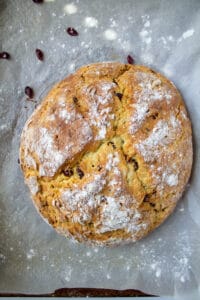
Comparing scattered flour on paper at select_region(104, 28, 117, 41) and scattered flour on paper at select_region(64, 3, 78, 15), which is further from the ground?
scattered flour on paper at select_region(64, 3, 78, 15)

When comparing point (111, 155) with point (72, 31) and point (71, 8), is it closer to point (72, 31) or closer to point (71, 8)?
point (72, 31)

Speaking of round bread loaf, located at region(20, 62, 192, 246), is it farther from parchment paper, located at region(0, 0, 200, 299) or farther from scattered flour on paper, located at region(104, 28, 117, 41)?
scattered flour on paper, located at region(104, 28, 117, 41)

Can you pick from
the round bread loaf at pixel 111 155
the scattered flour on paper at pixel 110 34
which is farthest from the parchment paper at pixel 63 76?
the round bread loaf at pixel 111 155

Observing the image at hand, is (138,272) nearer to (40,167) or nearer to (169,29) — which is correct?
(40,167)

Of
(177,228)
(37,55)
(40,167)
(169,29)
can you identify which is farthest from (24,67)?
(177,228)

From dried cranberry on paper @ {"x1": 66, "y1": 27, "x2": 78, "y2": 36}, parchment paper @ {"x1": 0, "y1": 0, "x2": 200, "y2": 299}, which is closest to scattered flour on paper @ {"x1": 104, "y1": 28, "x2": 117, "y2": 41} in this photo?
parchment paper @ {"x1": 0, "y1": 0, "x2": 200, "y2": 299}
